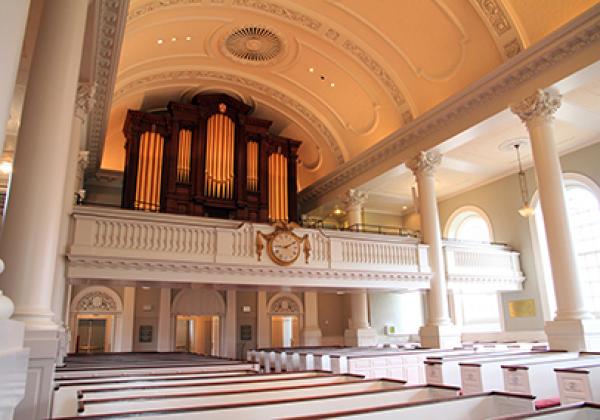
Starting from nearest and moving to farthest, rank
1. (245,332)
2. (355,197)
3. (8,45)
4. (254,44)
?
(8,45) → (254,44) → (355,197) → (245,332)

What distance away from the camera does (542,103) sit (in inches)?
347

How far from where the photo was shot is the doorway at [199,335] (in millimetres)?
15137

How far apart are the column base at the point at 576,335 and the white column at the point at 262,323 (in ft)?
28.8

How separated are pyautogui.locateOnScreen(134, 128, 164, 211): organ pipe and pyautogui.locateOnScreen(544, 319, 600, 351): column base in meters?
9.09

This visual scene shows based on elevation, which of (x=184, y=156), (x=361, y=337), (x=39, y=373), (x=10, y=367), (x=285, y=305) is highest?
(x=184, y=156)

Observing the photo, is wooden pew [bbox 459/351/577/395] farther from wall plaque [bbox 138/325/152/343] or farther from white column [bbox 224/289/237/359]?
wall plaque [bbox 138/325/152/343]

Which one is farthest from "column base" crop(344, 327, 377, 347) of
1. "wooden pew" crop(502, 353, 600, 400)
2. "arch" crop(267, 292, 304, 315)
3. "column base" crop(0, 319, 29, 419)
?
"column base" crop(0, 319, 29, 419)

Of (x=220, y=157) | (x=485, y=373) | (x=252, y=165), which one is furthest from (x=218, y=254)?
(x=485, y=373)

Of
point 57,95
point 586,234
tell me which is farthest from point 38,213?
point 586,234

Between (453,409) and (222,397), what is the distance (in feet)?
6.82

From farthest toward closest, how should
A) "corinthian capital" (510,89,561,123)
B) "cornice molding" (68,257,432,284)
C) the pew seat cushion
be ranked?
"corinthian capital" (510,89,561,123)
"cornice molding" (68,257,432,284)
the pew seat cushion

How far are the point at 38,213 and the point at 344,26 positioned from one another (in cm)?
886

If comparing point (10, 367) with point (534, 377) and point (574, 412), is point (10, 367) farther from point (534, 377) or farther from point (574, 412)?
point (534, 377)

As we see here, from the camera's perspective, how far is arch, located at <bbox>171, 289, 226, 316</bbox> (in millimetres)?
13875
